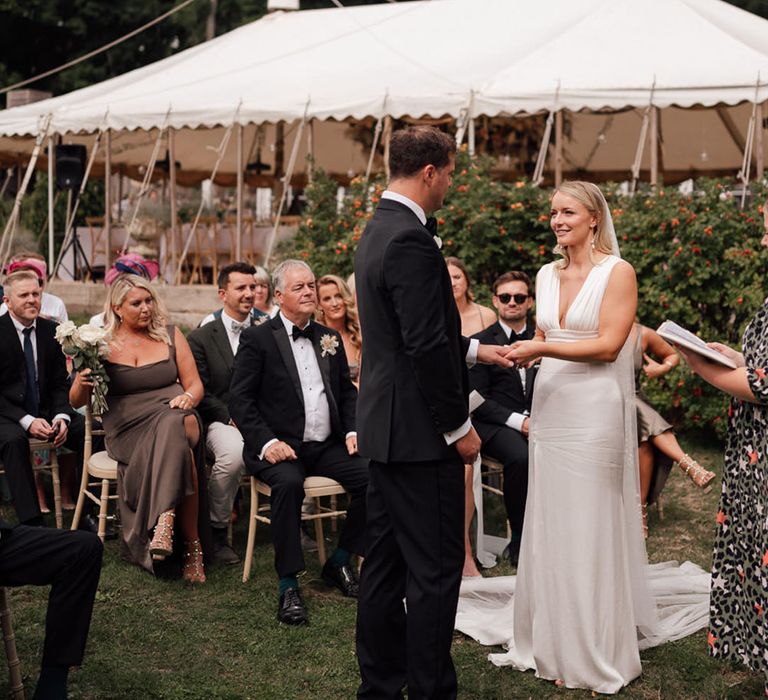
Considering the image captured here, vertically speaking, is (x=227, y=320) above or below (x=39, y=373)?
above

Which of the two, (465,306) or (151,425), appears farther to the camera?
(465,306)

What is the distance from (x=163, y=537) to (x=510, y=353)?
2221 millimetres

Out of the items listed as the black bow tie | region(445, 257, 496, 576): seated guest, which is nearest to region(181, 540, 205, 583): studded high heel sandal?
the black bow tie

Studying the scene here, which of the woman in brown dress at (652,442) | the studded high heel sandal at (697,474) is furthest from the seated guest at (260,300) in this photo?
the studded high heel sandal at (697,474)

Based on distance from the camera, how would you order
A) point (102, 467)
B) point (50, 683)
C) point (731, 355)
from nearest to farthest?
point (50, 683) → point (731, 355) → point (102, 467)

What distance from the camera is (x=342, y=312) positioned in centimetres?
658

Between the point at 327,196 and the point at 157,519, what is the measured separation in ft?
20.6

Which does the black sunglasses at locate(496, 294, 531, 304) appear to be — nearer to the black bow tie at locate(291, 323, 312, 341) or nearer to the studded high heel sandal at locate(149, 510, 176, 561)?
the black bow tie at locate(291, 323, 312, 341)

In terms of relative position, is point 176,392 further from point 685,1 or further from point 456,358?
point 685,1

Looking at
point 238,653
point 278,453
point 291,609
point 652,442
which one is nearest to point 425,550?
point 238,653

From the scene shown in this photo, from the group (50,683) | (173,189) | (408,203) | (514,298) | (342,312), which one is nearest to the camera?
(408,203)

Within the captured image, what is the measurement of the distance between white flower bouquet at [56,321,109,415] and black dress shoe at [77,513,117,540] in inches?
35.2

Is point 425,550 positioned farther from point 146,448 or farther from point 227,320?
point 227,320

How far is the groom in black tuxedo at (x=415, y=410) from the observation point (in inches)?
133
